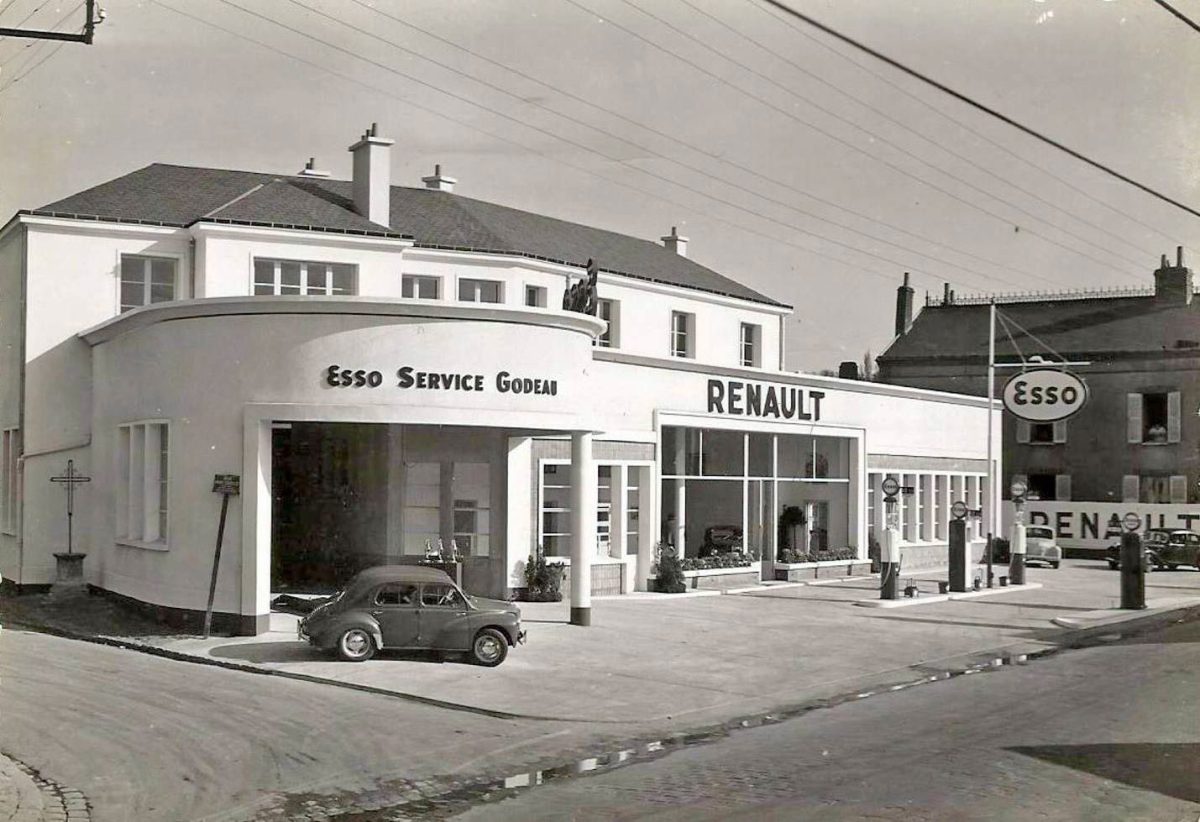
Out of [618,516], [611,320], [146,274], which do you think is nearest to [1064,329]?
[611,320]

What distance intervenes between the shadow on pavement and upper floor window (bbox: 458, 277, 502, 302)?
20433 mm

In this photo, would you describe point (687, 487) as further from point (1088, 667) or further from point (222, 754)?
point (222, 754)

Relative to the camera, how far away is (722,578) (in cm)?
2900

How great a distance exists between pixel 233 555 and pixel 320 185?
14097mm

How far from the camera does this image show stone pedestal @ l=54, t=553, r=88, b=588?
23859mm

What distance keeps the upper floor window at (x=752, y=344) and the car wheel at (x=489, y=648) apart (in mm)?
22194

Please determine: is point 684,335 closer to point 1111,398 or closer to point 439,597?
point 439,597

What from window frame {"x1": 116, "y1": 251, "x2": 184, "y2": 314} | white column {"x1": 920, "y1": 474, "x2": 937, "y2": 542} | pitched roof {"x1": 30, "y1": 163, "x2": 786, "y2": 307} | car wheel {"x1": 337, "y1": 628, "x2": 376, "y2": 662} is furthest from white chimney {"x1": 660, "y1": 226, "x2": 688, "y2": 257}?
car wheel {"x1": 337, "y1": 628, "x2": 376, "y2": 662}

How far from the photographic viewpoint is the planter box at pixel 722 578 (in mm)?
27984

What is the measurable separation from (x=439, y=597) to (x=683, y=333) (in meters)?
20.2

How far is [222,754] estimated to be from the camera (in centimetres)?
1138

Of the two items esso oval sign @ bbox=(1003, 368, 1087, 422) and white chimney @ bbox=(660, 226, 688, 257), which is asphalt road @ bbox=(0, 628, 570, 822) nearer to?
esso oval sign @ bbox=(1003, 368, 1087, 422)

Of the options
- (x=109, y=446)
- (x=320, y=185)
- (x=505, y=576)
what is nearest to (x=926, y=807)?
(x=505, y=576)

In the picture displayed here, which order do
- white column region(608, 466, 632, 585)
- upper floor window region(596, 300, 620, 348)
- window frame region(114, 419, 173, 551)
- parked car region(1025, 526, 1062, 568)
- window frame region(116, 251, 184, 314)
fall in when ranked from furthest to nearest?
parked car region(1025, 526, 1062, 568) < upper floor window region(596, 300, 620, 348) < white column region(608, 466, 632, 585) < window frame region(116, 251, 184, 314) < window frame region(114, 419, 173, 551)
